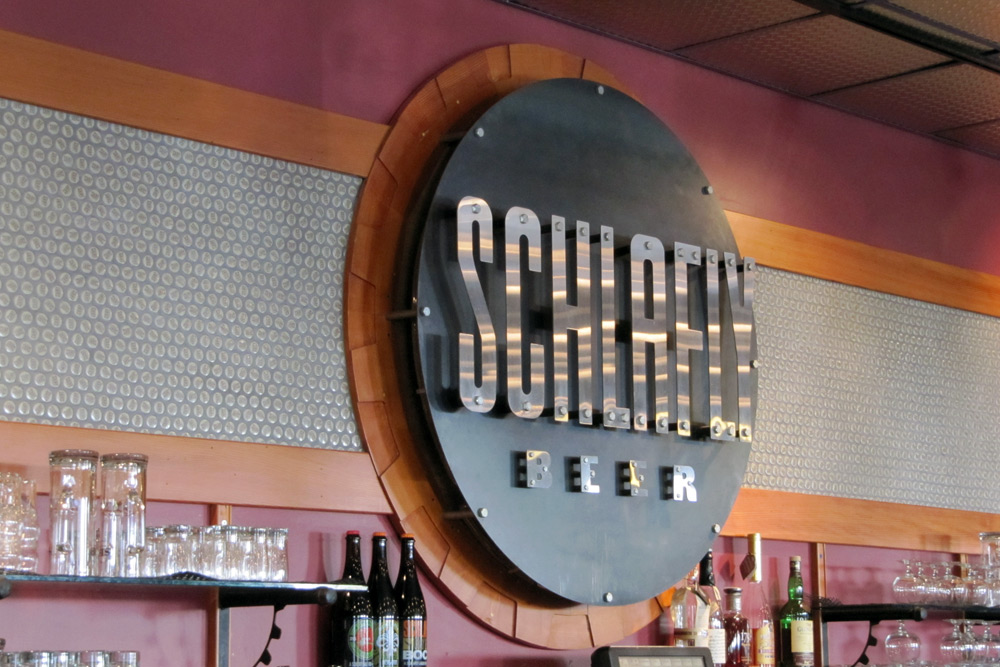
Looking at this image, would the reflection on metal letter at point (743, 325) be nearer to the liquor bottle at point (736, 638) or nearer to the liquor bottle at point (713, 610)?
the liquor bottle at point (713, 610)

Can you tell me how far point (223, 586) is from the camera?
2621 mm

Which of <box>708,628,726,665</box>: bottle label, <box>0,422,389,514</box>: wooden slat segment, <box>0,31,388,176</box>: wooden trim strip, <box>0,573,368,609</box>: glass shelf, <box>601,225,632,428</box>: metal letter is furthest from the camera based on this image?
<box>708,628,726,665</box>: bottle label

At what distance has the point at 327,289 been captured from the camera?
3.25 metres

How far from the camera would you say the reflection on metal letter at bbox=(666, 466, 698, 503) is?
3744 mm

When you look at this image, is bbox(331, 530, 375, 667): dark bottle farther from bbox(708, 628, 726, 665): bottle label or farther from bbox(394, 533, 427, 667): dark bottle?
bbox(708, 628, 726, 665): bottle label

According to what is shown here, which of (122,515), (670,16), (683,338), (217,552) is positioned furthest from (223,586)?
(670,16)

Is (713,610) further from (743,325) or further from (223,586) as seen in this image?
(223,586)

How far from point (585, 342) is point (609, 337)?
0.33ft

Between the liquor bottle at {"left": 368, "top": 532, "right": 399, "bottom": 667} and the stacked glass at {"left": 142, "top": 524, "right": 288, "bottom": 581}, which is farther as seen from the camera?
the liquor bottle at {"left": 368, "top": 532, "right": 399, "bottom": 667}

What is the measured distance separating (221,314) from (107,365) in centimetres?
30

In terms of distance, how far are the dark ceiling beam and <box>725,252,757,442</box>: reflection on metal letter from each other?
2.44 ft

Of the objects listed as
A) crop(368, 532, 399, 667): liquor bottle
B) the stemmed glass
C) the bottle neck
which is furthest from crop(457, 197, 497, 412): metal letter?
the stemmed glass

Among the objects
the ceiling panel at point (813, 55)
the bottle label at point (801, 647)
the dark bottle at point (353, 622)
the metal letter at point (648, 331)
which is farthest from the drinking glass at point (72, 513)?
the ceiling panel at point (813, 55)

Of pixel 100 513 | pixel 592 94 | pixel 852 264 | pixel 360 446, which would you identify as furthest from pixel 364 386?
pixel 852 264
